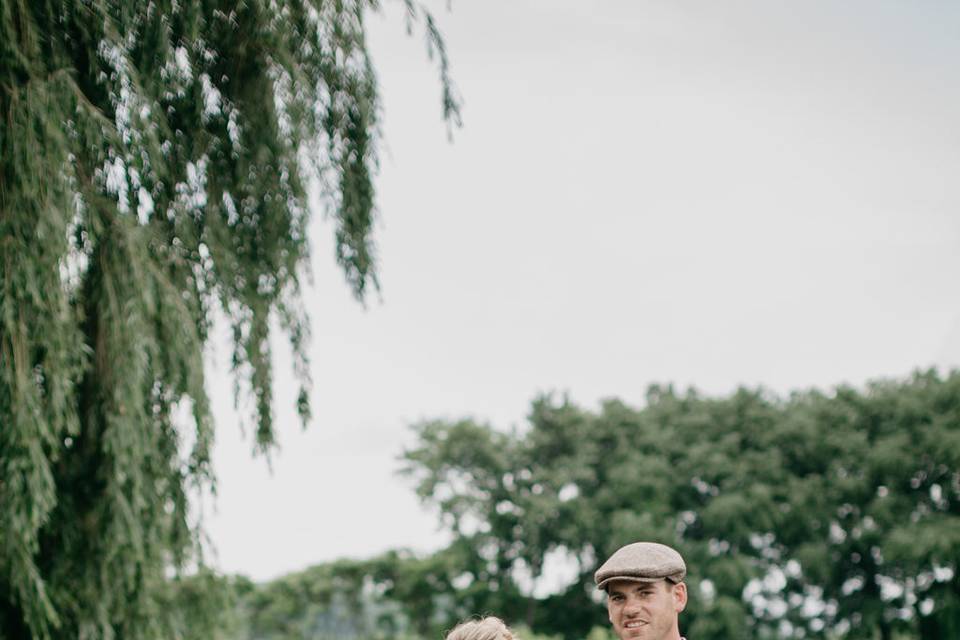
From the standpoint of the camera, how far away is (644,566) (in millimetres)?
→ 2889

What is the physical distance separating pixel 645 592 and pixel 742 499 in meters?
24.2

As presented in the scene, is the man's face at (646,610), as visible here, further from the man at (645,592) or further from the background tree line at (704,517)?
the background tree line at (704,517)

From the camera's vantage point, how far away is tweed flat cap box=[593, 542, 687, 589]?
2893mm

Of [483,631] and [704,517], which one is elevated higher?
[704,517]

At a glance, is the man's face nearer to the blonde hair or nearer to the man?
the man

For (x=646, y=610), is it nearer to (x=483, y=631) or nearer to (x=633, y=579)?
(x=633, y=579)

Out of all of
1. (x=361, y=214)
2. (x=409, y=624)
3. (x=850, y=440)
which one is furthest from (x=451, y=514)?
(x=361, y=214)

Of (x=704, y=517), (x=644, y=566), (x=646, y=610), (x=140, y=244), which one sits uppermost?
(x=704, y=517)

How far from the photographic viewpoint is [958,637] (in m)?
24.6

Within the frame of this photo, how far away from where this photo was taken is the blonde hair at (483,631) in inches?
143

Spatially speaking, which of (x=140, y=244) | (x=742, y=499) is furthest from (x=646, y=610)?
A: (x=742, y=499)

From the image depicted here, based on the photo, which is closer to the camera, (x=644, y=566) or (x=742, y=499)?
(x=644, y=566)

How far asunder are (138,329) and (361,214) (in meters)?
1.76

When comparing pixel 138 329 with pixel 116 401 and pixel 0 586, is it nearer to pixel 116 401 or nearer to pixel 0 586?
pixel 116 401
